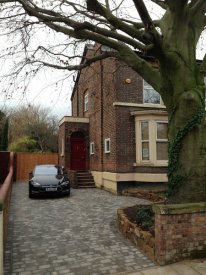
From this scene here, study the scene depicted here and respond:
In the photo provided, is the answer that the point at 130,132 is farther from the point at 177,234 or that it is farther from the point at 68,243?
the point at 177,234

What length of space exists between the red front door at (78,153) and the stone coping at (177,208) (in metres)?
15.1

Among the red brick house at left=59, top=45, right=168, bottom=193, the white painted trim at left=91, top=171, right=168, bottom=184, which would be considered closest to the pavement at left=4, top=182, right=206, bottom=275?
the white painted trim at left=91, top=171, right=168, bottom=184

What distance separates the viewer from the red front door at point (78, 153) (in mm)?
21328

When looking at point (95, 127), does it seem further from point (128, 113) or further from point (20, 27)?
point (20, 27)

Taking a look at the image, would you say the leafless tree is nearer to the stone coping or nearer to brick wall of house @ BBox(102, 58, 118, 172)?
the stone coping

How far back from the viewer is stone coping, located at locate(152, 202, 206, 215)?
20.7 ft

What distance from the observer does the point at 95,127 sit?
19625 mm

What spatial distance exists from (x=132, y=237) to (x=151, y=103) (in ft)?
32.7

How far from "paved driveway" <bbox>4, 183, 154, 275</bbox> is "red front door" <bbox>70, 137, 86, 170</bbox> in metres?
8.90

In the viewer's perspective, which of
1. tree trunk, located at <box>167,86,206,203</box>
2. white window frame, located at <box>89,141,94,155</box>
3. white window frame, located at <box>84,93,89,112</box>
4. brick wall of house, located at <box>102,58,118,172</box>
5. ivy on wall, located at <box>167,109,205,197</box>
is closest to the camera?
tree trunk, located at <box>167,86,206,203</box>

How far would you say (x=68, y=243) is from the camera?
7.59 m

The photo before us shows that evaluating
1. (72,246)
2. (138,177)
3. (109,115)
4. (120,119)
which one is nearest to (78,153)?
(109,115)

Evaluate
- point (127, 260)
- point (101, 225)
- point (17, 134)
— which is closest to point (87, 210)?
point (101, 225)

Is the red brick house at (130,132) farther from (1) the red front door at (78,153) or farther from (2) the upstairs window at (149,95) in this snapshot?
(1) the red front door at (78,153)
